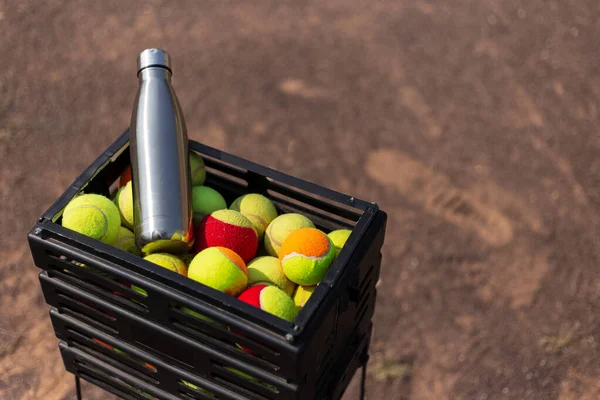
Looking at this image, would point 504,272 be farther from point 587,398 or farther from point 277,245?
point 277,245

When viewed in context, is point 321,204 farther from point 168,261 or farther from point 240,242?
point 168,261

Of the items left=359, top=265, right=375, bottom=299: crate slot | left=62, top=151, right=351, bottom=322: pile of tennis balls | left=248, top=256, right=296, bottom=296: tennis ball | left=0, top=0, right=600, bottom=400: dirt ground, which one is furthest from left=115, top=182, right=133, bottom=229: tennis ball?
left=0, top=0, right=600, bottom=400: dirt ground

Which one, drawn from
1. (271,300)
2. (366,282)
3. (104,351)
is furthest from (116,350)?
(366,282)

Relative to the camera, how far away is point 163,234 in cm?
200

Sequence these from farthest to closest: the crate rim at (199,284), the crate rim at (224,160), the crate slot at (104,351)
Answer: the crate slot at (104,351) → the crate rim at (224,160) → the crate rim at (199,284)

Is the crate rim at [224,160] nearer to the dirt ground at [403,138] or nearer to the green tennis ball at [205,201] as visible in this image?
the green tennis ball at [205,201]

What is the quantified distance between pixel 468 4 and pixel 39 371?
400 cm

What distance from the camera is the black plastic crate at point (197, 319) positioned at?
5.91 feet

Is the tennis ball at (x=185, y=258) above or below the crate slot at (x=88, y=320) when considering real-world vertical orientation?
above

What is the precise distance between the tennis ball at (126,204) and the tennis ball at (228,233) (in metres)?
0.23

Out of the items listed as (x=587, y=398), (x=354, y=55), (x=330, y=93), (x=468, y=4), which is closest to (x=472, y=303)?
(x=587, y=398)

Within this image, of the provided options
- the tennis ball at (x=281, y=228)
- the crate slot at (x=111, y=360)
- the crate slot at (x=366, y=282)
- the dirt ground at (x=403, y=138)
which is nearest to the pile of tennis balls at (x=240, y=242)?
the tennis ball at (x=281, y=228)

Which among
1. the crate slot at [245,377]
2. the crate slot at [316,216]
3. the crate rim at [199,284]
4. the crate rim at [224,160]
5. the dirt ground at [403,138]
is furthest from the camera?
the dirt ground at [403,138]

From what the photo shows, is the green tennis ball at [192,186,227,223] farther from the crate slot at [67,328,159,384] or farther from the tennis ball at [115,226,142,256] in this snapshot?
Answer: the crate slot at [67,328,159,384]
